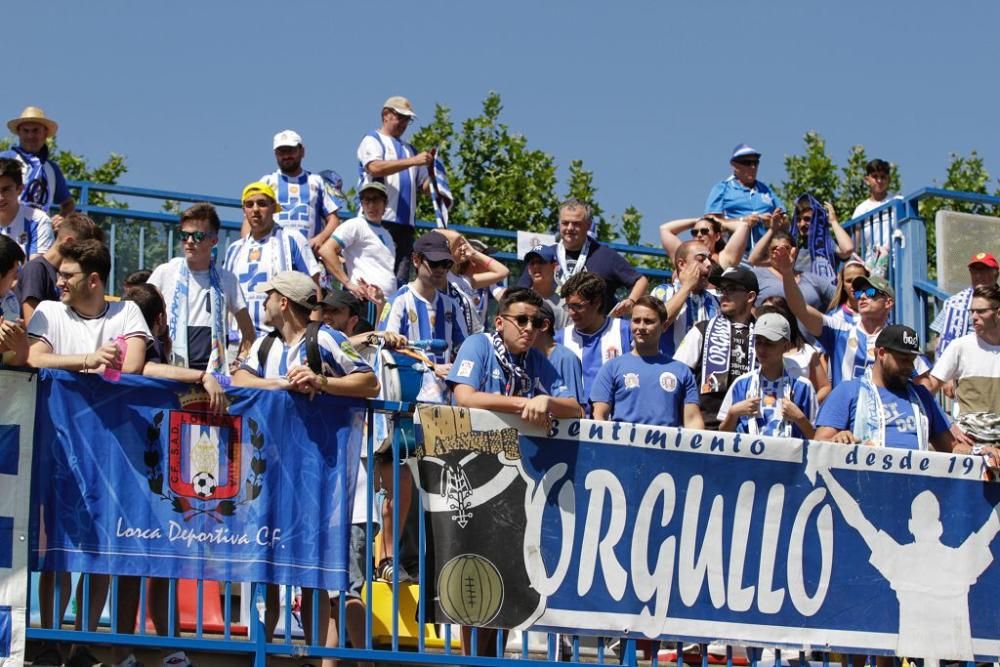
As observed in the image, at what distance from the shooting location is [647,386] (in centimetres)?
969

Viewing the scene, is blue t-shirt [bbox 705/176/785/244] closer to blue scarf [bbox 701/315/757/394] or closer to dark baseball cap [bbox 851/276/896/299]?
dark baseball cap [bbox 851/276/896/299]

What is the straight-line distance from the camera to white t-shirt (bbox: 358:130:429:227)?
13523mm

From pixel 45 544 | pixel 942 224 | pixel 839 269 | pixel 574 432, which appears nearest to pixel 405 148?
pixel 839 269

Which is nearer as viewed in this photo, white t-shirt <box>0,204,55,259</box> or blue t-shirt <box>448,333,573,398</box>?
blue t-shirt <box>448,333,573,398</box>

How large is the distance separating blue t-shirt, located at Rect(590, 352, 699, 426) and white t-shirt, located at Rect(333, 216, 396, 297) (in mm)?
3547

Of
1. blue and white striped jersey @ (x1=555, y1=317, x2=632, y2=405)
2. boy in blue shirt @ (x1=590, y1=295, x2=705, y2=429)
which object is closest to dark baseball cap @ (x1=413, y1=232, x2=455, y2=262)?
blue and white striped jersey @ (x1=555, y1=317, x2=632, y2=405)

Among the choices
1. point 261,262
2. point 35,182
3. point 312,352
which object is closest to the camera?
point 312,352

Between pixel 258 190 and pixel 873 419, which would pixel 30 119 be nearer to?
pixel 258 190

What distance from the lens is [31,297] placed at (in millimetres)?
10344

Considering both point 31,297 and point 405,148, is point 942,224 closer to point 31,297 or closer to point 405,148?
point 405,148

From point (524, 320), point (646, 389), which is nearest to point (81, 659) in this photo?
point (524, 320)

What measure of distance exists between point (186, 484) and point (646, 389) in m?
2.99

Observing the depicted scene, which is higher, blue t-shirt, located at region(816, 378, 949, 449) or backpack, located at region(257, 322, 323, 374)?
backpack, located at region(257, 322, 323, 374)

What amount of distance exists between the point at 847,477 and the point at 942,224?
6605 millimetres
